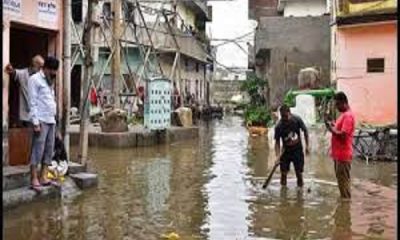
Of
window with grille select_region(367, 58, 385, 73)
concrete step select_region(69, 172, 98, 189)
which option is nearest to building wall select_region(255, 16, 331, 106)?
window with grille select_region(367, 58, 385, 73)

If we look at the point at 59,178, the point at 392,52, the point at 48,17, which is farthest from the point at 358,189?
the point at 392,52

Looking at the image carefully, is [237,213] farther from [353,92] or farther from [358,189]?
[353,92]

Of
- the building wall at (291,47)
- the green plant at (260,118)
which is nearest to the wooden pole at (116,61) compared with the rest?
the green plant at (260,118)

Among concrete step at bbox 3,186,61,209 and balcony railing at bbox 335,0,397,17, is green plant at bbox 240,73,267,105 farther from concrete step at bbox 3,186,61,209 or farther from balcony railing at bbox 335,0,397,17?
concrete step at bbox 3,186,61,209

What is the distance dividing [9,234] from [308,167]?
369 inches

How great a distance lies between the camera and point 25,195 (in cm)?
1005

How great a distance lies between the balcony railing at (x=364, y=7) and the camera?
2048cm

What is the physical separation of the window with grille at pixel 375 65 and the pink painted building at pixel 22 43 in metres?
12.0

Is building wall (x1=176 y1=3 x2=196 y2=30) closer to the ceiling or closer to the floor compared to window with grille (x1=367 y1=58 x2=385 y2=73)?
→ closer to the ceiling

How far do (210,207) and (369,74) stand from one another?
41.1 feet

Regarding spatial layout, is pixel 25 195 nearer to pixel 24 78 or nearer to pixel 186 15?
pixel 24 78

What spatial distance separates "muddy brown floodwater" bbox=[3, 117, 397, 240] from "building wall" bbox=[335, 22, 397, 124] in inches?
206

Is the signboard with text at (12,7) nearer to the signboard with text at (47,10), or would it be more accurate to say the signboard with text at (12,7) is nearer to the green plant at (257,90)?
the signboard with text at (47,10)

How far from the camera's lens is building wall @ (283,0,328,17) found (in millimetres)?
39531
